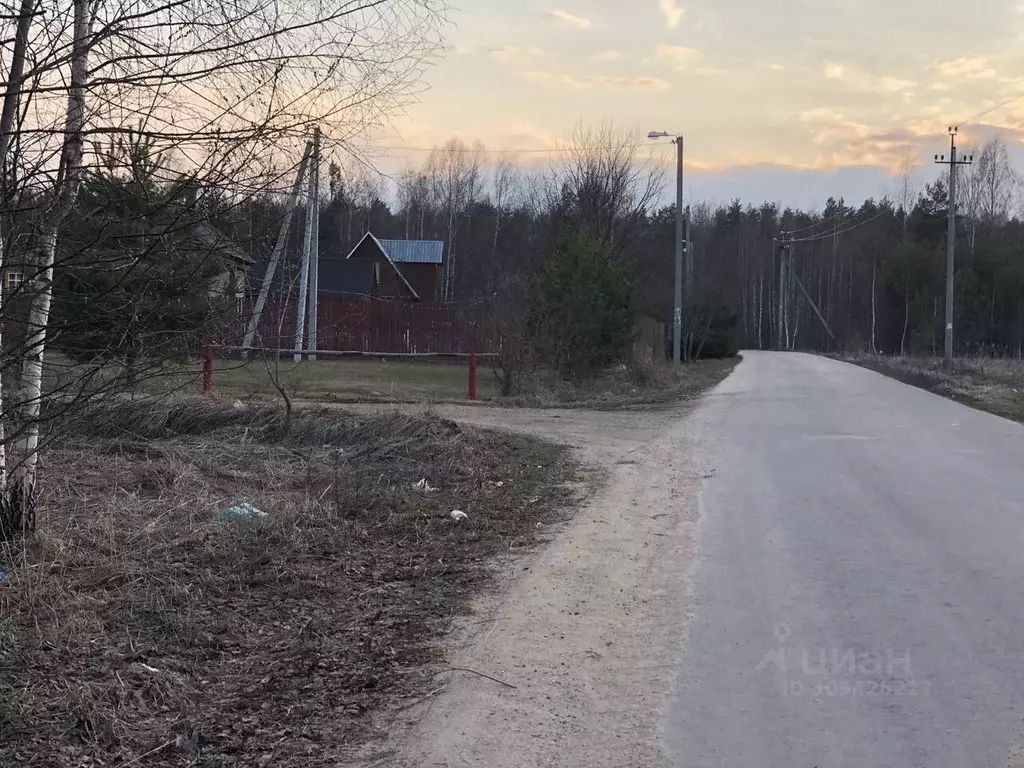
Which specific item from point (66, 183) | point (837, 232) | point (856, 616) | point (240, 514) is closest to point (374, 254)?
point (240, 514)

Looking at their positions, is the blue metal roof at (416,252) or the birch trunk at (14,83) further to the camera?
the blue metal roof at (416,252)

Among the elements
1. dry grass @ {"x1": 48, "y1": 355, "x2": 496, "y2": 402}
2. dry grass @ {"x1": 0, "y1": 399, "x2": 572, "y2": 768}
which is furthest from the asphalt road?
dry grass @ {"x1": 48, "y1": 355, "x2": 496, "y2": 402}

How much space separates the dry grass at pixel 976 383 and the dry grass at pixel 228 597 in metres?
12.9

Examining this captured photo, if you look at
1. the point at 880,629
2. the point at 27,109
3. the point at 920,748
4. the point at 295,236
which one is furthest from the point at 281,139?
the point at 880,629

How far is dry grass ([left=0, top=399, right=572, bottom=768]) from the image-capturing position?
3.90 metres

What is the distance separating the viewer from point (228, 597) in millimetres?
5684

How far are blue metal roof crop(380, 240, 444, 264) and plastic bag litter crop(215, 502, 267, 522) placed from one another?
4971cm

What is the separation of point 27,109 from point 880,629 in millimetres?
4889

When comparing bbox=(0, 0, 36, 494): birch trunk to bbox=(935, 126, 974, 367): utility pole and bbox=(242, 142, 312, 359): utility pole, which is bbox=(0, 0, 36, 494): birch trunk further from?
bbox=(935, 126, 974, 367): utility pole

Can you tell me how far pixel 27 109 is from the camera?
12.3 feet

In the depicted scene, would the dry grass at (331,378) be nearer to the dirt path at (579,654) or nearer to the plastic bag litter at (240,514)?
the plastic bag litter at (240,514)

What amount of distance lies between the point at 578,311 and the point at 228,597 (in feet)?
58.6

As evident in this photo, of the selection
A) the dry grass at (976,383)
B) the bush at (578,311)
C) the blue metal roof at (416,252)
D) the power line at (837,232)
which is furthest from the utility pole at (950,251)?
the power line at (837,232)

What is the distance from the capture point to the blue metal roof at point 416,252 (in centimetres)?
5672
